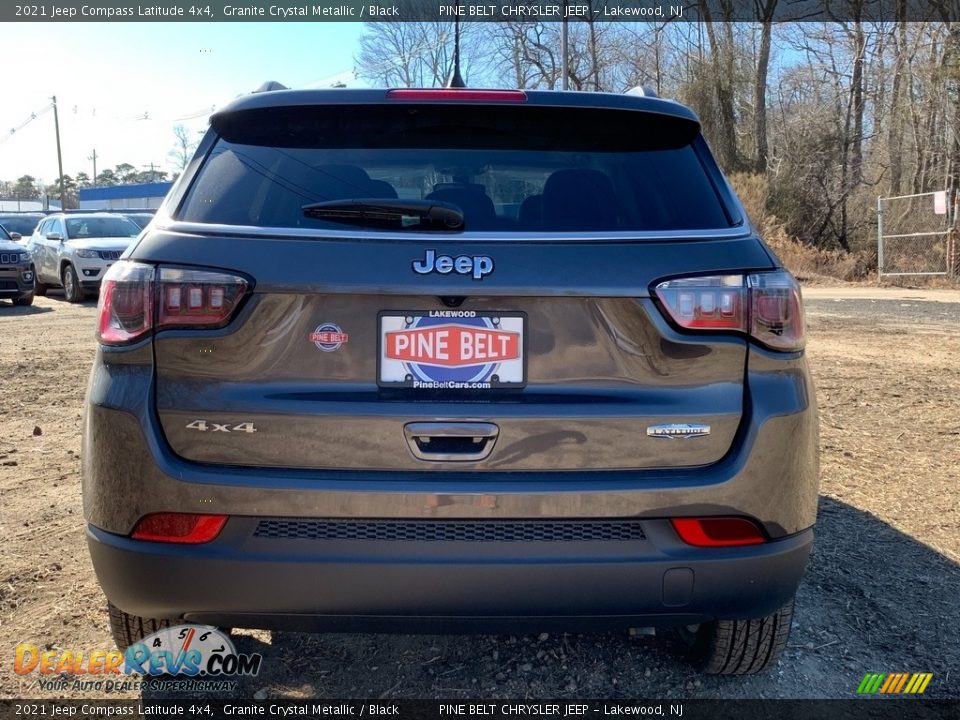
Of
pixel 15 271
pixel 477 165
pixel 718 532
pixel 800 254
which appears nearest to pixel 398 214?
pixel 477 165

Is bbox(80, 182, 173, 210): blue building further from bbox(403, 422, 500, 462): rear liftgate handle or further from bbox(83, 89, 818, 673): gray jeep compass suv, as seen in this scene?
bbox(403, 422, 500, 462): rear liftgate handle

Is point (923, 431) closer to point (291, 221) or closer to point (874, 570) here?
point (874, 570)

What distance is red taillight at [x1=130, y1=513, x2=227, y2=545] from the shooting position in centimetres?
205

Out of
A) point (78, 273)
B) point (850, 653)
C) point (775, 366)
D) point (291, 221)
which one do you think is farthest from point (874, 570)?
point (78, 273)

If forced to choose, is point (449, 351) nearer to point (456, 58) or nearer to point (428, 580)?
point (428, 580)

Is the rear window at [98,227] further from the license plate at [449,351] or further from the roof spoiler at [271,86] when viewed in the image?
the license plate at [449,351]

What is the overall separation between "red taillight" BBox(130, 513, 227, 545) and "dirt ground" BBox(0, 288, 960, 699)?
0.81 m

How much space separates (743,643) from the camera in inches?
100

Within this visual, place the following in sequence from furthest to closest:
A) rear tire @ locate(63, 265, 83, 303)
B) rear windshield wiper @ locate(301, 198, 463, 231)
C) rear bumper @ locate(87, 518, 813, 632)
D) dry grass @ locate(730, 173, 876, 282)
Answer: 1. dry grass @ locate(730, 173, 876, 282)
2. rear tire @ locate(63, 265, 83, 303)
3. rear windshield wiper @ locate(301, 198, 463, 231)
4. rear bumper @ locate(87, 518, 813, 632)

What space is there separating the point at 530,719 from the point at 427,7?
28970 mm

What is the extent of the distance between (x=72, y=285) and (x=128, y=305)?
16096 mm

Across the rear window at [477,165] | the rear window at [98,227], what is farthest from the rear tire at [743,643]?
the rear window at [98,227]

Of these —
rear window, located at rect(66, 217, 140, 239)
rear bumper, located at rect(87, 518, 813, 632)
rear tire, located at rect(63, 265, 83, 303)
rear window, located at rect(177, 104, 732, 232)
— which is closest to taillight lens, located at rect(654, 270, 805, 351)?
rear window, located at rect(177, 104, 732, 232)

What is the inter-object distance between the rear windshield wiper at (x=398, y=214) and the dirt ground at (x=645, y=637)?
59.1 inches
